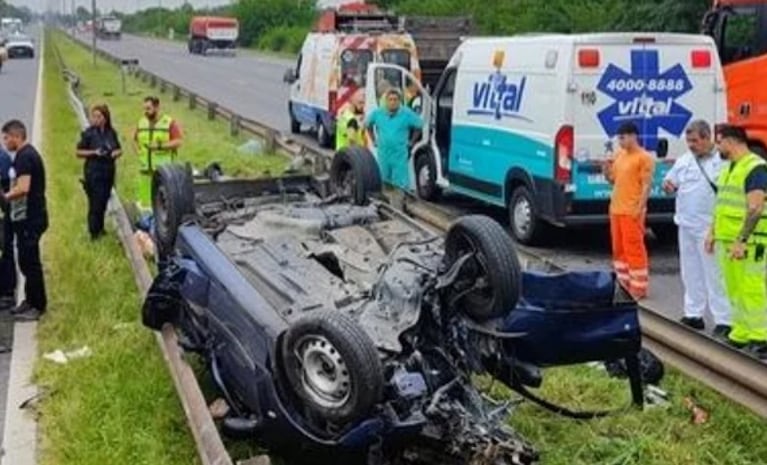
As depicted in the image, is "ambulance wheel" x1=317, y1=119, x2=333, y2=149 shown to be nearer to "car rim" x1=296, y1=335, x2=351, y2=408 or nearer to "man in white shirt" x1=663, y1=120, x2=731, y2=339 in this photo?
"man in white shirt" x1=663, y1=120, x2=731, y2=339

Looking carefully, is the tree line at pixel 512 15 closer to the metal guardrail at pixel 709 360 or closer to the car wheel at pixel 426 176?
the car wheel at pixel 426 176

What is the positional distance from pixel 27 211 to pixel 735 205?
17.1 ft

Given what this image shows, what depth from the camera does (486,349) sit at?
5.37 meters

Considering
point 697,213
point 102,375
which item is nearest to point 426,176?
point 697,213

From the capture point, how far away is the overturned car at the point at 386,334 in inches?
189

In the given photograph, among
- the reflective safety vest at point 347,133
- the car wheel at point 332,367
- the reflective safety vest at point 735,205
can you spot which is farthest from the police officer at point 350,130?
the car wheel at point 332,367

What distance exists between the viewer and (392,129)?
12.2 metres

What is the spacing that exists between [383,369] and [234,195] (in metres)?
3.74

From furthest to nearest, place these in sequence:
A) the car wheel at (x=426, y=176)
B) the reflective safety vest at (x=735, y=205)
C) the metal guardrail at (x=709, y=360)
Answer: the car wheel at (x=426, y=176), the reflective safety vest at (x=735, y=205), the metal guardrail at (x=709, y=360)

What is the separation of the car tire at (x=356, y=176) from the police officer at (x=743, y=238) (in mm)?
2379

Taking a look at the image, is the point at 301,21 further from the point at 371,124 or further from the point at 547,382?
the point at 547,382

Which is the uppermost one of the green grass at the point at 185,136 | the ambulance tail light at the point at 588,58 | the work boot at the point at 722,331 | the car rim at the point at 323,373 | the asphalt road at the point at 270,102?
the ambulance tail light at the point at 588,58

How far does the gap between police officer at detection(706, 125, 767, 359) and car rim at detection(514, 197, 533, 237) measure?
132 inches

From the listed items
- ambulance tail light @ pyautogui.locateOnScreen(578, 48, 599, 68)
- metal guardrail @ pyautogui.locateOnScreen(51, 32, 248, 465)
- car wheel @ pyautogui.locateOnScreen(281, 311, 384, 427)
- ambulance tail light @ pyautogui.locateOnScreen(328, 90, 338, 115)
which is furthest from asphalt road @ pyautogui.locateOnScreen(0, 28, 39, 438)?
ambulance tail light @ pyautogui.locateOnScreen(328, 90, 338, 115)
